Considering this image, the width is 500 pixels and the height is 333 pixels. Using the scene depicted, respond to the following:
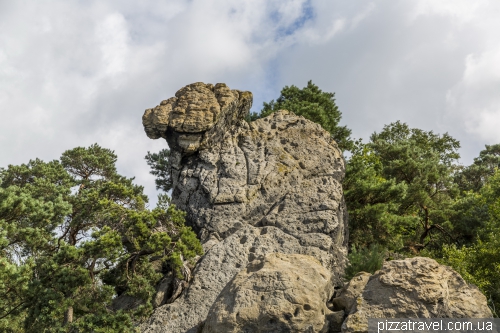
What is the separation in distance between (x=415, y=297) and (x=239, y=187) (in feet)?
24.7

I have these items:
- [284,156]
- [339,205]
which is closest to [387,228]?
[339,205]

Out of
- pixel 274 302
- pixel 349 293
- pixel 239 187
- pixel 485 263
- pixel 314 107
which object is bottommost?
pixel 274 302

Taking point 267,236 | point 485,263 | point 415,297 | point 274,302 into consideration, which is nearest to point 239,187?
point 267,236

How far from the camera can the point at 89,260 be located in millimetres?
11266

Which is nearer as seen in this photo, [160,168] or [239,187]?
[239,187]

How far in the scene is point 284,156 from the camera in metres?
15.2

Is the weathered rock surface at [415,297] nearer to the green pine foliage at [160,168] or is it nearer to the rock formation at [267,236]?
the rock formation at [267,236]

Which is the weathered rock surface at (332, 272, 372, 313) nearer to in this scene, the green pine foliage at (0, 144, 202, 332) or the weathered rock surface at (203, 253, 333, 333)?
the weathered rock surface at (203, 253, 333, 333)

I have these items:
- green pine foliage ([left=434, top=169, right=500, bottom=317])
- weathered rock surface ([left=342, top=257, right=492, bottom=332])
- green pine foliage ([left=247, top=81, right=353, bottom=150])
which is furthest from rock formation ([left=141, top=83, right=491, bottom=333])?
green pine foliage ([left=247, top=81, right=353, bottom=150])

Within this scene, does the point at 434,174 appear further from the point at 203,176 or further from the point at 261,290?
the point at 261,290

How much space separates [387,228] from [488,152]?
2421cm

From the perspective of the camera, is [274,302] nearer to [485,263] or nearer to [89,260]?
[89,260]

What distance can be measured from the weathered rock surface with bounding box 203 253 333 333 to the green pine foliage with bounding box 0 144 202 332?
9.23 ft

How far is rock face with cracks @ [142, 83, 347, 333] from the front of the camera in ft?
38.5
